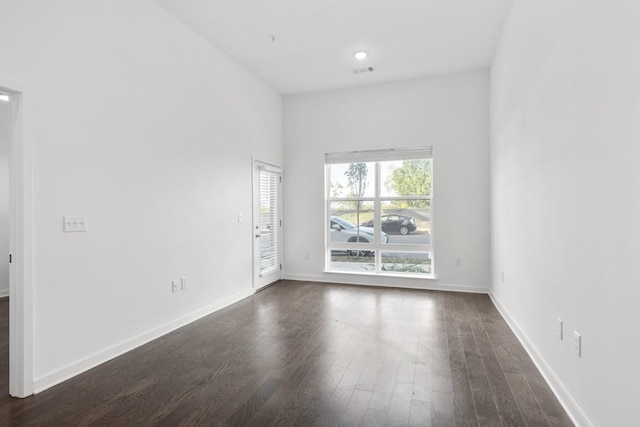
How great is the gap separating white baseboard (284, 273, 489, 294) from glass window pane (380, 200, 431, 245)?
596 mm

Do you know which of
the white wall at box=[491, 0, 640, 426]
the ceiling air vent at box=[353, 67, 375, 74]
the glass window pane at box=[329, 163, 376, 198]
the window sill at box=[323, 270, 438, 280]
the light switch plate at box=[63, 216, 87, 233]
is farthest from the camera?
the glass window pane at box=[329, 163, 376, 198]

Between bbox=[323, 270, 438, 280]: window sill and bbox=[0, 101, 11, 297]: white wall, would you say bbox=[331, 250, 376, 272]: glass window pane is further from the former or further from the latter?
bbox=[0, 101, 11, 297]: white wall

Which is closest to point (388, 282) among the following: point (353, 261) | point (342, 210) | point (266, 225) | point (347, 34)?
point (353, 261)

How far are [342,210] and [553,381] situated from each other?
3.89m

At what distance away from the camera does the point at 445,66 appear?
493cm

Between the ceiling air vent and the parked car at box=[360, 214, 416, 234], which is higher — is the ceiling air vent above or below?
above

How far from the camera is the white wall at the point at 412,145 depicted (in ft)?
16.7

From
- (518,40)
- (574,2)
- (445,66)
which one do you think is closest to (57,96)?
(574,2)

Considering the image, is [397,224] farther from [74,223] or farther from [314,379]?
[74,223]

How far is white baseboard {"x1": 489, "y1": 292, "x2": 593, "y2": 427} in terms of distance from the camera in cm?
194

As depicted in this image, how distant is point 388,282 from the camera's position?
18.1 ft

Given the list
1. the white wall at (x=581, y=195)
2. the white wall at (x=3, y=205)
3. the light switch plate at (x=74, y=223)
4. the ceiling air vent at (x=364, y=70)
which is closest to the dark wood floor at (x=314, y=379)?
the white wall at (x=581, y=195)

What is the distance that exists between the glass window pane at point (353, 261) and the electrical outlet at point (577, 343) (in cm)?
369

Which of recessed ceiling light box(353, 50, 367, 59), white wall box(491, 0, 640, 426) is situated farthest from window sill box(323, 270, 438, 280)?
recessed ceiling light box(353, 50, 367, 59)
